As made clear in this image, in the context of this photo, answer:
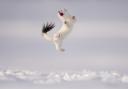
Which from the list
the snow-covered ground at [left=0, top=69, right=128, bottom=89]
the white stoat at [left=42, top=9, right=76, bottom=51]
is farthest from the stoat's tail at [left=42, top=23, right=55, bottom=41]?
the snow-covered ground at [left=0, top=69, right=128, bottom=89]

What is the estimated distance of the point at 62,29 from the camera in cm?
247

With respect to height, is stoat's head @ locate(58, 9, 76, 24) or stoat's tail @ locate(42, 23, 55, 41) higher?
stoat's head @ locate(58, 9, 76, 24)

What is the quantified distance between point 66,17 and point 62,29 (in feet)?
0.30

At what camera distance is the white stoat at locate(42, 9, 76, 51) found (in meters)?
2.46

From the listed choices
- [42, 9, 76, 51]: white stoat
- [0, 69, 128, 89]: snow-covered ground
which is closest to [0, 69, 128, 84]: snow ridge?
[0, 69, 128, 89]: snow-covered ground

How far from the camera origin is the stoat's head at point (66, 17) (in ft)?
8.08

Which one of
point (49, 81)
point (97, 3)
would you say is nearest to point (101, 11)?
point (97, 3)

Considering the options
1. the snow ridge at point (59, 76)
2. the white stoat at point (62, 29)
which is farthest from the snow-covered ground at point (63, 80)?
the white stoat at point (62, 29)

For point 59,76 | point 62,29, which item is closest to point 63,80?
point 59,76

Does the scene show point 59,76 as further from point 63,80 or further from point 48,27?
point 48,27

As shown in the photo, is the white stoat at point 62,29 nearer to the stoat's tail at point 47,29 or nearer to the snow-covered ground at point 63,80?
the stoat's tail at point 47,29

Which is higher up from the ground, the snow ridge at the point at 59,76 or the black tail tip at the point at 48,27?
the black tail tip at the point at 48,27

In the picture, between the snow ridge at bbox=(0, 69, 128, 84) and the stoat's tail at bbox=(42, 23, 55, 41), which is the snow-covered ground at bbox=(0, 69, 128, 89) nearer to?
the snow ridge at bbox=(0, 69, 128, 84)

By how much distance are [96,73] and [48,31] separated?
47cm
